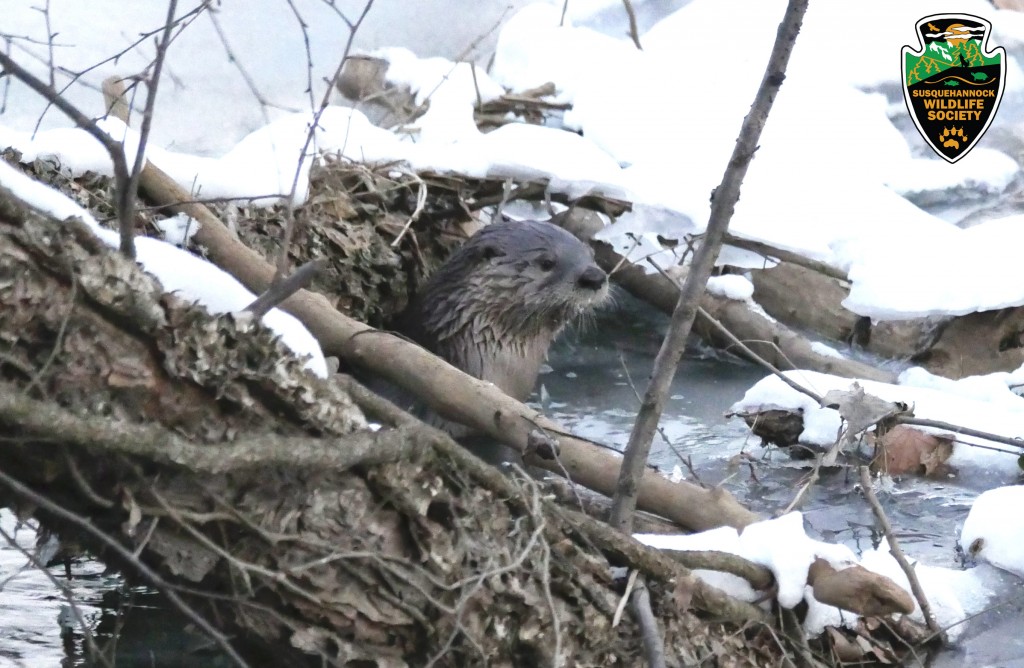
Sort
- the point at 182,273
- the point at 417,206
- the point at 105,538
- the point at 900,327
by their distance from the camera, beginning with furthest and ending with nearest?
1. the point at 900,327
2. the point at 417,206
3. the point at 182,273
4. the point at 105,538

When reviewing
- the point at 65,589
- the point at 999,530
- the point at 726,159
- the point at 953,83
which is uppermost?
the point at 953,83

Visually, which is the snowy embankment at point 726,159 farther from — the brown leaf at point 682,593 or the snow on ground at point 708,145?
the brown leaf at point 682,593

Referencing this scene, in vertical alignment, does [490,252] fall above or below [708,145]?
below

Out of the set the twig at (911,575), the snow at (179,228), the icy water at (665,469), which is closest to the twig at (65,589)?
the icy water at (665,469)

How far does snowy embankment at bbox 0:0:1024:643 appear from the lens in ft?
7.63

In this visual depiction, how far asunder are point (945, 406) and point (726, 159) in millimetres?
1628

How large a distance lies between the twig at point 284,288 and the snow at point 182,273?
0.04 meters

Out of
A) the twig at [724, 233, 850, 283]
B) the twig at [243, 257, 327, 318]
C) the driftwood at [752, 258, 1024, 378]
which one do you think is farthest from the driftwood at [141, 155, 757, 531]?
the driftwood at [752, 258, 1024, 378]

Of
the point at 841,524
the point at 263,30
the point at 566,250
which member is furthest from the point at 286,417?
the point at 263,30

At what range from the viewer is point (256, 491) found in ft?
4.88

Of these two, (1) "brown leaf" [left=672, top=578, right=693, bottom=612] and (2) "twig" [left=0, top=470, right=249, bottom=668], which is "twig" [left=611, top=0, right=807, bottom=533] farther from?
(2) "twig" [left=0, top=470, right=249, bottom=668]

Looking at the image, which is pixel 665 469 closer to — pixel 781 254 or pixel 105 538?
pixel 781 254

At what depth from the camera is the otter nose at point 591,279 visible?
344cm

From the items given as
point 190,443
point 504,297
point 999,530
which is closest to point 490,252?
point 504,297
